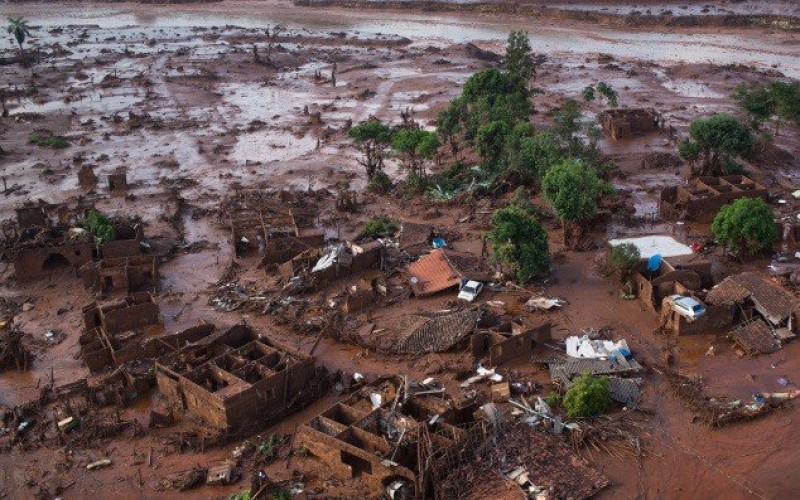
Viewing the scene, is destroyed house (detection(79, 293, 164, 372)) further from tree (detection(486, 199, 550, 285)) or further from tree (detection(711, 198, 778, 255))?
tree (detection(711, 198, 778, 255))

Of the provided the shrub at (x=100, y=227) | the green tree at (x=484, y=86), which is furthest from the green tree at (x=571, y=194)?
the shrub at (x=100, y=227)

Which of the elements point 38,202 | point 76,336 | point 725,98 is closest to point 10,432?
point 76,336

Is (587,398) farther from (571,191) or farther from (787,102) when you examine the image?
(787,102)

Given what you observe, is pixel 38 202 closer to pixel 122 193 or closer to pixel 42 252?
pixel 122 193

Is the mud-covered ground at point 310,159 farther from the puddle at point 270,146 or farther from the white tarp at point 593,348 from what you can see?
the white tarp at point 593,348

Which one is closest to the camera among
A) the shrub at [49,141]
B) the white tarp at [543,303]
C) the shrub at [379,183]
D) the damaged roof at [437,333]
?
the damaged roof at [437,333]

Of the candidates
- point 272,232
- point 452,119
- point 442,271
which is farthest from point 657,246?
point 452,119

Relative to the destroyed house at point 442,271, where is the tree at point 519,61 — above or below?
above
